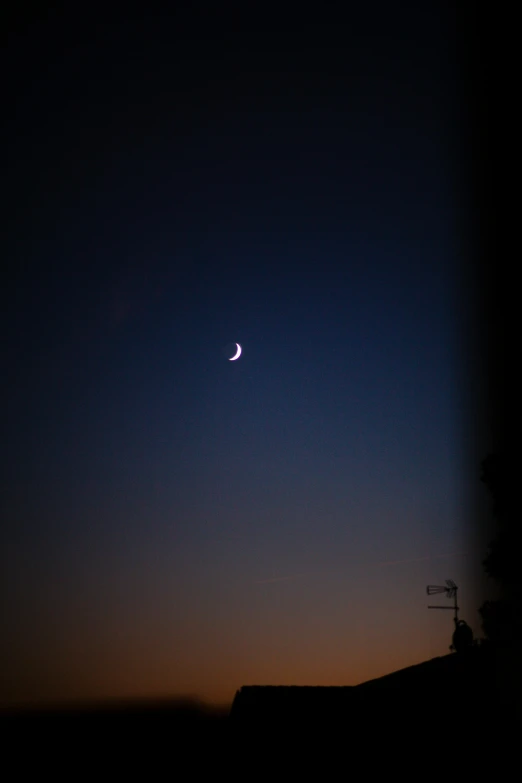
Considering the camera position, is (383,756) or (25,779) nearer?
(383,756)

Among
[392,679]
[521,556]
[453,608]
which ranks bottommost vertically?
[392,679]

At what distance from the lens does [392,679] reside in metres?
13.8

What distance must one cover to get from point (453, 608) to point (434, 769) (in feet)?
31.3

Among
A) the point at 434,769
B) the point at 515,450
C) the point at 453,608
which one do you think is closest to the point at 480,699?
the point at 434,769

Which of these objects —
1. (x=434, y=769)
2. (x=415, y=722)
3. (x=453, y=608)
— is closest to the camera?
(x=434, y=769)

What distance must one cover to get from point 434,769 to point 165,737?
24.8 meters

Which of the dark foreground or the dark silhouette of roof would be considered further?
the dark silhouette of roof

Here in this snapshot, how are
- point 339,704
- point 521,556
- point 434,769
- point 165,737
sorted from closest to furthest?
point 434,769 → point 521,556 → point 339,704 → point 165,737

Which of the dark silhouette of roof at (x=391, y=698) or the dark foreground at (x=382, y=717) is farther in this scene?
the dark silhouette of roof at (x=391, y=698)

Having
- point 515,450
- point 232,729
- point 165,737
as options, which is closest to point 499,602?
point 515,450

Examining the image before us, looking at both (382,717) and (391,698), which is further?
(391,698)

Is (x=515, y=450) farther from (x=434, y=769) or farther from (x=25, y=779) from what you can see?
(x=25, y=779)

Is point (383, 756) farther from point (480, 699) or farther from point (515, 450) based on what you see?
point (515, 450)

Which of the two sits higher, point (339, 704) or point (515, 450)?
point (515, 450)
